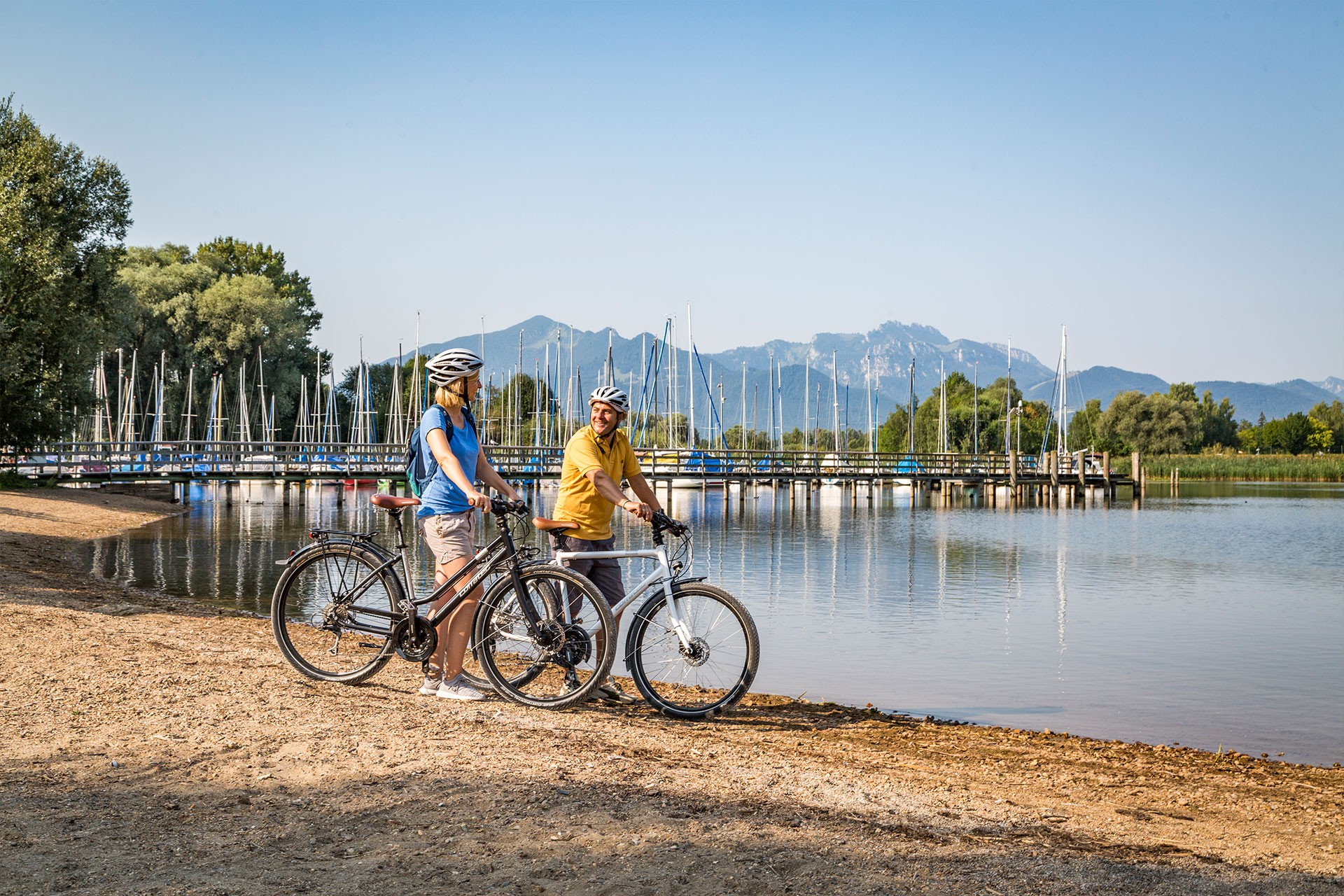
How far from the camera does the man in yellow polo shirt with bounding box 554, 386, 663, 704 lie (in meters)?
7.48

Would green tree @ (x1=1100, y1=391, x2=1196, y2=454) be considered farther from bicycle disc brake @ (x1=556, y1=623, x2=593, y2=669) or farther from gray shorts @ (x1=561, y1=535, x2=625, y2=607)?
bicycle disc brake @ (x1=556, y1=623, x2=593, y2=669)

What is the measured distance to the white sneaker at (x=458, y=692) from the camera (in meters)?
7.29

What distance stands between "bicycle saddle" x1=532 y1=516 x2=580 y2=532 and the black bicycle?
5.6 inches

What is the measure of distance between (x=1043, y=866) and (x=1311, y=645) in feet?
38.3

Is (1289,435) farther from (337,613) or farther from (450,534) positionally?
(337,613)

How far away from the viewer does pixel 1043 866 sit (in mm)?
4391

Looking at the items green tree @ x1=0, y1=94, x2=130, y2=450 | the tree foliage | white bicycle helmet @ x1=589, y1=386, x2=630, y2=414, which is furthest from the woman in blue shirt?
the tree foliage

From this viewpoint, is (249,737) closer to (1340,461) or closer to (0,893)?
(0,893)

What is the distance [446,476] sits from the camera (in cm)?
727

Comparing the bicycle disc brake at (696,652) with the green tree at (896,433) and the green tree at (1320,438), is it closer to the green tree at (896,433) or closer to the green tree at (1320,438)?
the green tree at (896,433)

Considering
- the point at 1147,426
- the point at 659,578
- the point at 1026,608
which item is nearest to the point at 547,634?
the point at 659,578

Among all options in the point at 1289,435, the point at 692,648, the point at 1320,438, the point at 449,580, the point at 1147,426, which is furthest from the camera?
the point at 1320,438

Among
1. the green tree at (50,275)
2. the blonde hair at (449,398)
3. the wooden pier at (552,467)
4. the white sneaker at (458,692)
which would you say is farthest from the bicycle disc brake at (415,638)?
the wooden pier at (552,467)

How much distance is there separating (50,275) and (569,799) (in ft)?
101
